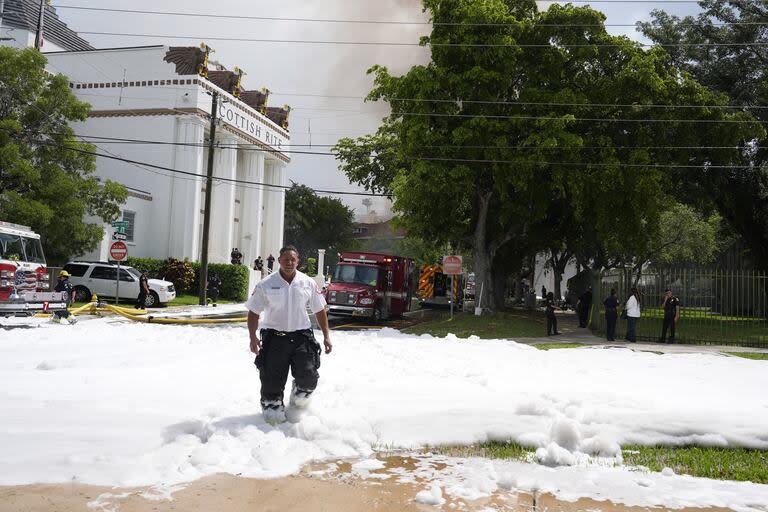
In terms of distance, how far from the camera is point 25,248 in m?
19.0

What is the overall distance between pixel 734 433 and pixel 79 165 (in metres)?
26.6

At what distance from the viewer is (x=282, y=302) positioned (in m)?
6.91

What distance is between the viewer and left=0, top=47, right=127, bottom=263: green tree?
2467 cm

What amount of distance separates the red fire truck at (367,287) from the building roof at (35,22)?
28800 mm

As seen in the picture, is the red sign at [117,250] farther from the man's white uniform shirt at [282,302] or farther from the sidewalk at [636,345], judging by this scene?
the man's white uniform shirt at [282,302]

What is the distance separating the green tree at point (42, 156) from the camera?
24672 millimetres

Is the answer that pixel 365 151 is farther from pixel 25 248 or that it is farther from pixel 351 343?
pixel 351 343

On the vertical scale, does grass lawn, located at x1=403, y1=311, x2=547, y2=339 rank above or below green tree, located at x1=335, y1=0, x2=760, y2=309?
below

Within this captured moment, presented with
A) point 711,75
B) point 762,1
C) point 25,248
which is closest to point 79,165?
point 25,248

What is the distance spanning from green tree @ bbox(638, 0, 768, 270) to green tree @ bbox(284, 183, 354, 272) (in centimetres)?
5815

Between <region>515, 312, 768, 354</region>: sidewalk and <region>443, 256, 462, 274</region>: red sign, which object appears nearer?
<region>515, 312, 768, 354</region>: sidewalk

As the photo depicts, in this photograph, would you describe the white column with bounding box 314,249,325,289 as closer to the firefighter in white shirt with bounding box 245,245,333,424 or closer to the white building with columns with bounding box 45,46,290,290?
the white building with columns with bounding box 45,46,290,290

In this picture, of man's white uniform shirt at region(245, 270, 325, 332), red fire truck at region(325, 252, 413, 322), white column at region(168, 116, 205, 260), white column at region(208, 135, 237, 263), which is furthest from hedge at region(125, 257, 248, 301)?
man's white uniform shirt at region(245, 270, 325, 332)

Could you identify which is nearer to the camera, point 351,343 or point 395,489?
point 395,489
